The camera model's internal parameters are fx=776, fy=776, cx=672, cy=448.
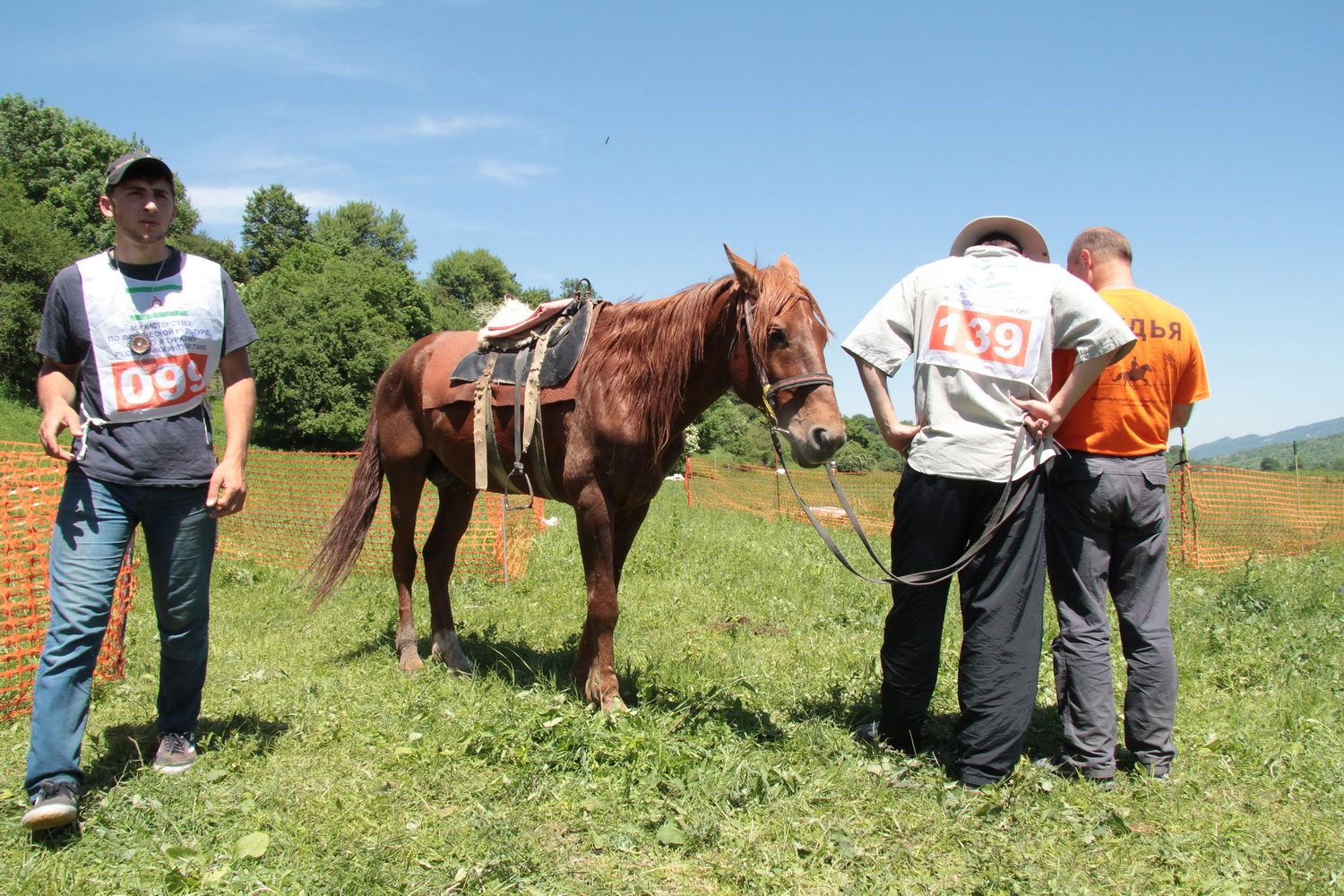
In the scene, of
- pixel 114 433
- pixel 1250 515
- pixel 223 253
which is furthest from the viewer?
pixel 223 253

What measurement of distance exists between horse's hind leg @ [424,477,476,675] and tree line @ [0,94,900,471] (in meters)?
21.0

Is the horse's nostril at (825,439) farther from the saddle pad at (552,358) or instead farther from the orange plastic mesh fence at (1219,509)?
the orange plastic mesh fence at (1219,509)

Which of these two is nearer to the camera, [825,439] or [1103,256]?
[825,439]

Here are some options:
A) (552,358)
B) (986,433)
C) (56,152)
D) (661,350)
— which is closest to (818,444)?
(986,433)

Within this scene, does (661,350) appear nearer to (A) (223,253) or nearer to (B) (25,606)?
(B) (25,606)

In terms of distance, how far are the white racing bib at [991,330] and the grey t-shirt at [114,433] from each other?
2595 mm

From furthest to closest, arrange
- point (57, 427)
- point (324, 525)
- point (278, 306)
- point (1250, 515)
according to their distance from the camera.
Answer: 1. point (278, 306)
2. point (1250, 515)
3. point (324, 525)
4. point (57, 427)

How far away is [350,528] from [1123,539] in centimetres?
435

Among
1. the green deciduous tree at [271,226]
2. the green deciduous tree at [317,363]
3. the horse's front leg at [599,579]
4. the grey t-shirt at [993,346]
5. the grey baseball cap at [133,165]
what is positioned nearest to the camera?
the grey baseball cap at [133,165]

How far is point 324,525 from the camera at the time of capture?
221 inches

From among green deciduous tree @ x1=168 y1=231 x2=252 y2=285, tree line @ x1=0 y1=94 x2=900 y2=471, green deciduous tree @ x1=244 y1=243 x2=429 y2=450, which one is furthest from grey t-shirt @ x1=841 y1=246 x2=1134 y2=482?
green deciduous tree @ x1=168 y1=231 x2=252 y2=285

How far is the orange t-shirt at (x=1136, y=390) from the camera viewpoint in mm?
3182

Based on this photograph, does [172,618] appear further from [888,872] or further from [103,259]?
[888,872]

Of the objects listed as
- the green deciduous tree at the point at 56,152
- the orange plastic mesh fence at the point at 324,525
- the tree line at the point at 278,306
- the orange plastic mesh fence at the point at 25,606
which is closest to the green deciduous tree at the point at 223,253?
the tree line at the point at 278,306
